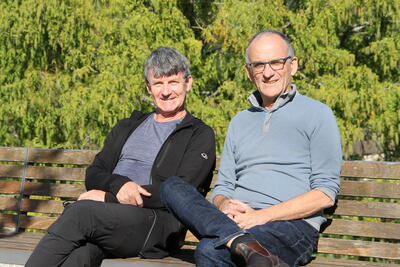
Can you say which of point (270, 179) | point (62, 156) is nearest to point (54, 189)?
point (62, 156)

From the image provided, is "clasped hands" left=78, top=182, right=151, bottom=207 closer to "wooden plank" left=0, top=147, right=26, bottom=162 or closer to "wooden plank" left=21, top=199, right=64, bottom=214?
"wooden plank" left=21, top=199, right=64, bottom=214

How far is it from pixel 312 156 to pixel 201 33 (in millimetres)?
4391

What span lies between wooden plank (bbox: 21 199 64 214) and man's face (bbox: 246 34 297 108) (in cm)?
189

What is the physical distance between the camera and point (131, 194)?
429 cm

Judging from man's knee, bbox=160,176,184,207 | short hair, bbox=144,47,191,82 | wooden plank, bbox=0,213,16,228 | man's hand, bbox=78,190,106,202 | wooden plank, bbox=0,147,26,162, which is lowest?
wooden plank, bbox=0,213,16,228

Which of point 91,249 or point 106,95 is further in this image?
point 106,95

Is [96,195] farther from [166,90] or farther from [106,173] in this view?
[166,90]

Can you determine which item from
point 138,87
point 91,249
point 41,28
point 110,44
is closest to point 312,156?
point 91,249

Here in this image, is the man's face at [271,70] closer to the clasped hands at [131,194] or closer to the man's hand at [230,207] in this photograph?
the man's hand at [230,207]

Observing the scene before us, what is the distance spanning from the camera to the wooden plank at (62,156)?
5.41 meters

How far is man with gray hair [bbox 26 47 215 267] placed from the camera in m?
4.01

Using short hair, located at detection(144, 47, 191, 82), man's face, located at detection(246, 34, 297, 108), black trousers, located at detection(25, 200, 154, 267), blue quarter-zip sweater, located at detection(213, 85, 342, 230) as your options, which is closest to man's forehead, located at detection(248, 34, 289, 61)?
man's face, located at detection(246, 34, 297, 108)

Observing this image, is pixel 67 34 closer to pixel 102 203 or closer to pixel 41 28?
pixel 41 28

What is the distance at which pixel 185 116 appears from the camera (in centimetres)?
475
